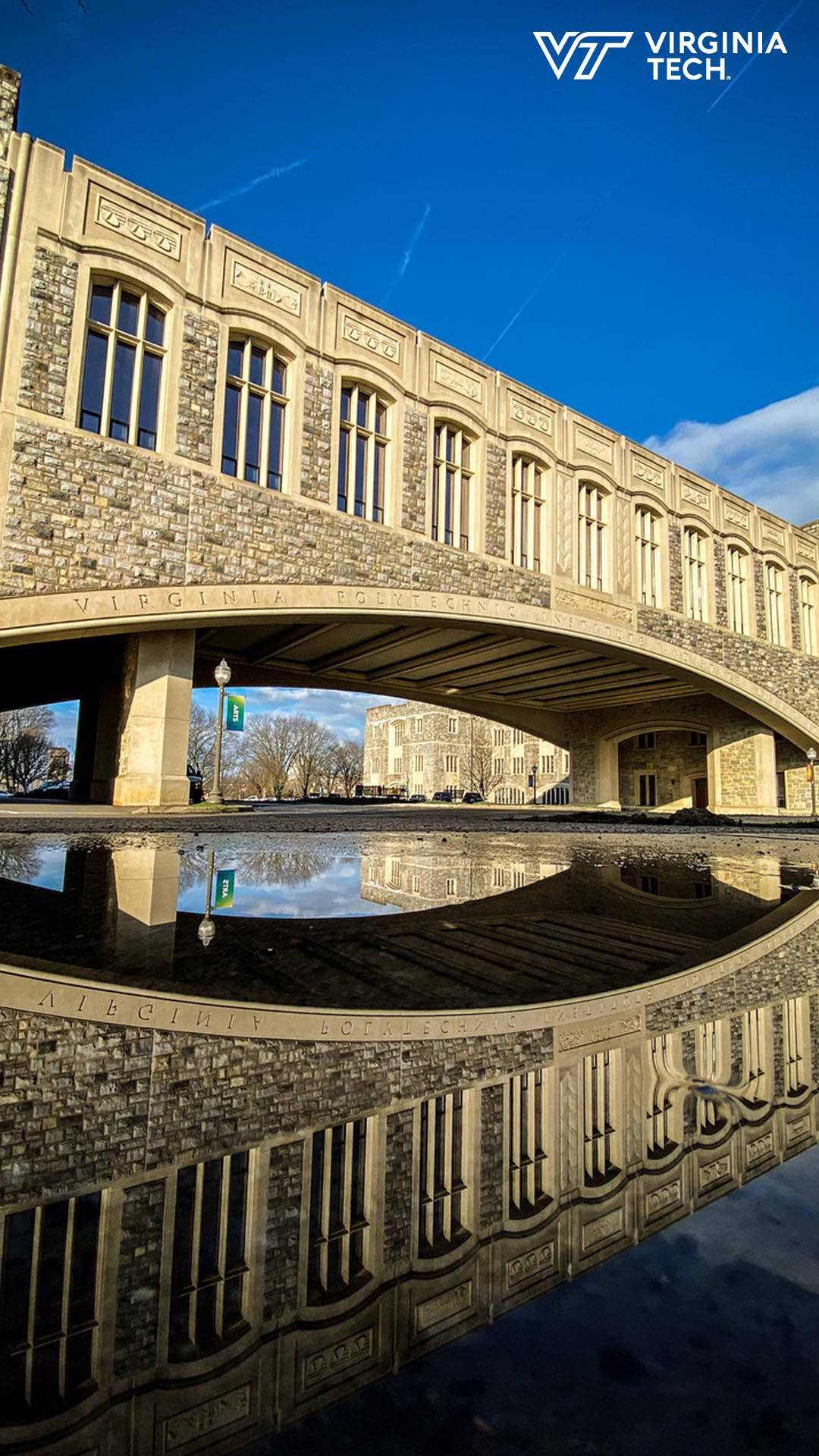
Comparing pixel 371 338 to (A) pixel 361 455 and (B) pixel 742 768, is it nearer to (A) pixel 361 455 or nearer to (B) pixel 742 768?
(A) pixel 361 455

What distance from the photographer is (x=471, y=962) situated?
10.4 feet

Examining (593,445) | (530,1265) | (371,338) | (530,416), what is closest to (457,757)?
(593,445)

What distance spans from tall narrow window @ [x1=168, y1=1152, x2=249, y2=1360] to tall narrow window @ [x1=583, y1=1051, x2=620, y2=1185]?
70cm

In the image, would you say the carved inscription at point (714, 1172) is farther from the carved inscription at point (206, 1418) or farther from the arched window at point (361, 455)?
the arched window at point (361, 455)

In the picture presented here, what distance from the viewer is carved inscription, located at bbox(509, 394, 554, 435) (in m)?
22.1

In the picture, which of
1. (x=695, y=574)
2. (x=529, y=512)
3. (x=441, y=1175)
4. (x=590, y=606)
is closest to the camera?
(x=441, y=1175)

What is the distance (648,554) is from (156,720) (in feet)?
61.9

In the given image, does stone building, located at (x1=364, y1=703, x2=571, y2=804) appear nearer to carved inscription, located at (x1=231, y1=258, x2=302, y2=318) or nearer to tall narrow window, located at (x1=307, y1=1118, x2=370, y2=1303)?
carved inscription, located at (x1=231, y1=258, x2=302, y2=318)

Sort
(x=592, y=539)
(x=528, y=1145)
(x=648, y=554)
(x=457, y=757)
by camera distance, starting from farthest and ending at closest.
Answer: (x=457, y=757) → (x=648, y=554) → (x=592, y=539) → (x=528, y=1145)

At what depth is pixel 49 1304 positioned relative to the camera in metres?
1.02

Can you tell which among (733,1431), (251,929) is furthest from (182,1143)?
(251,929)

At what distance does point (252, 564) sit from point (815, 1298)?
16.5m

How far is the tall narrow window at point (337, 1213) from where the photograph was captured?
1126 millimetres

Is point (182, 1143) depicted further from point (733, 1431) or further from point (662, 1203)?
point (733, 1431)
